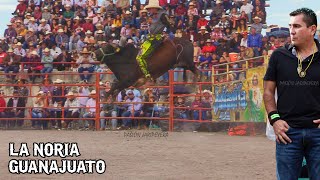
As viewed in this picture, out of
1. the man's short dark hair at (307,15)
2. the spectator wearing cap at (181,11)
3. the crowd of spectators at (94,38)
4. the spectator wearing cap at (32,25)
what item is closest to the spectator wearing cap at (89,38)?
the crowd of spectators at (94,38)

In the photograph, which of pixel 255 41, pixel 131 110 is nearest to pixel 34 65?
pixel 131 110

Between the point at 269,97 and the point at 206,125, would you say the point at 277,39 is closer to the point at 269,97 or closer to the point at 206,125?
the point at 206,125

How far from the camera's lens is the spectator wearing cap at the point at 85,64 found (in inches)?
696

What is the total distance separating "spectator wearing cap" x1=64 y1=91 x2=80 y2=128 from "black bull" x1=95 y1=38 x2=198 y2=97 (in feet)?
3.75

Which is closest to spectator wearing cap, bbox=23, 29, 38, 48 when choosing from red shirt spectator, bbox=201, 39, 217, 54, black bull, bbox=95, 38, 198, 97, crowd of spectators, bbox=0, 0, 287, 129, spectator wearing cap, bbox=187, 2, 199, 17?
crowd of spectators, bbox=0, 0, 287, 129

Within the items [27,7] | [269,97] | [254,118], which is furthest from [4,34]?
[269,97]

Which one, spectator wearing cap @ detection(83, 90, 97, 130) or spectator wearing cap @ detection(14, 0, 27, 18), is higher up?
spectator wearing cap @ detection(14, 0, 27, 18)

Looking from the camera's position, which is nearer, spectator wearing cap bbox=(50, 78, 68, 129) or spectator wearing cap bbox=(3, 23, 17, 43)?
spectator wearing cap bbox=(50, 78, 68, 129)

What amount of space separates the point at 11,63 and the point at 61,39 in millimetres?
1781

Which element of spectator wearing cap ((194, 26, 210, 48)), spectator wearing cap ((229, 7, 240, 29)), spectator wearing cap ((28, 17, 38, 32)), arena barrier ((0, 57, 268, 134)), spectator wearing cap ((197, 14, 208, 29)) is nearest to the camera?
arena barrier ((0, 57, 268, 134))

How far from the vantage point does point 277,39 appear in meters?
16.6

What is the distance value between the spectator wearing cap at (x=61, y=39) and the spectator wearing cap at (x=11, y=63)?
4.26 feet

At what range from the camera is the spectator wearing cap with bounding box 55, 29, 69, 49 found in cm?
1909

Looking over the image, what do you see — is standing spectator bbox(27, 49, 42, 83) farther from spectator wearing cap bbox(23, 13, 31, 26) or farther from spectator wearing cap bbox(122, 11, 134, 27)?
spectator wearing cap bbox(122, 11, 134, 27)
